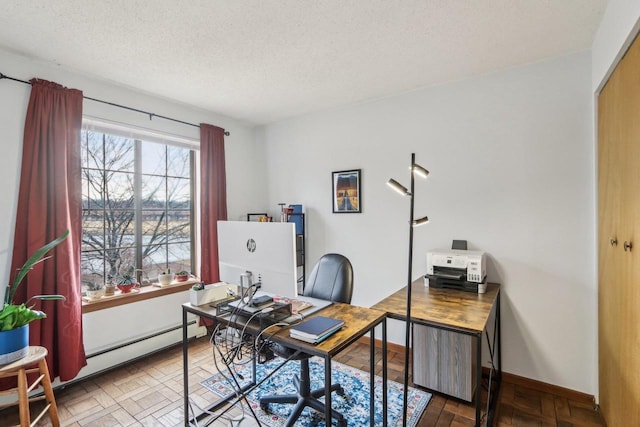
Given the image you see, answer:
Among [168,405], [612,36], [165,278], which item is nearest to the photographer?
[612,36]

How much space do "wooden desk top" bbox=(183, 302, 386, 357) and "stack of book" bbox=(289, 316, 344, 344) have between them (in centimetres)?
2

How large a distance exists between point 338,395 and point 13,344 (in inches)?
79.9

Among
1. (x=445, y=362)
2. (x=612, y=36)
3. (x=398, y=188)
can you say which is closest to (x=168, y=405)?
(x=445, y=362)

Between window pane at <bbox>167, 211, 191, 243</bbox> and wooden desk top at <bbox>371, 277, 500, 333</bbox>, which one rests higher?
window pane at <bbox>167, 211, 191, 243</bbox>

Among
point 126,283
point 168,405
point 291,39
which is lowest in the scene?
point 168,405

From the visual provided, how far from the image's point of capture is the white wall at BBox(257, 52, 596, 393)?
7.11 ft

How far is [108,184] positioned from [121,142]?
42 centimetres

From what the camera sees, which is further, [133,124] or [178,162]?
[178,162]

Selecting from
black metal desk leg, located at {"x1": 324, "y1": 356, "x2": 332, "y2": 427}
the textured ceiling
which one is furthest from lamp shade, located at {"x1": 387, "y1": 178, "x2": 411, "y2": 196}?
the textured ceiling

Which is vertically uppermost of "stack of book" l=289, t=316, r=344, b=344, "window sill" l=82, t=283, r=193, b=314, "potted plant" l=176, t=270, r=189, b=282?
"stack of book" l=289, t=316, r=344, b=344

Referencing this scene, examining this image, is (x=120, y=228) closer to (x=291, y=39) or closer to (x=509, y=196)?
(x=291, y=39)

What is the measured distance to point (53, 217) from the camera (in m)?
2.25

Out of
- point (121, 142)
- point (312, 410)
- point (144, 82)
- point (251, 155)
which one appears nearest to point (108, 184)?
point (121, 142)

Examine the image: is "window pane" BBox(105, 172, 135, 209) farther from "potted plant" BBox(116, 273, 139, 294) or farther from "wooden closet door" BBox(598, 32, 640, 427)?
"wooden closet door" BBox(598, 32, 640, 427)
